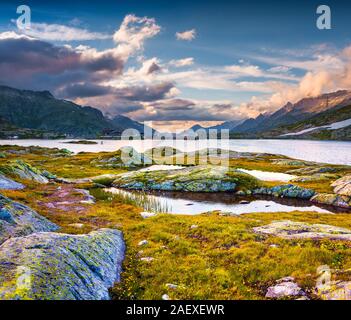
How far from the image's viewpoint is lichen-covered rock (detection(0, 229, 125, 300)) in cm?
1180

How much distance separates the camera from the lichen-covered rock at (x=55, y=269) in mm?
11797

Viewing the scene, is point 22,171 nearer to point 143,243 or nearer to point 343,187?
point 143,243

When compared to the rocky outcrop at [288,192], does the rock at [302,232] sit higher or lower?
higher

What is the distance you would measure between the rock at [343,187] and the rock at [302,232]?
4337 cm

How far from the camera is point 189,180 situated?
84.8 metres

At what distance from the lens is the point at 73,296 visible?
1295 centimetres

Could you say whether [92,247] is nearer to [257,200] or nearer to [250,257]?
[250,257]

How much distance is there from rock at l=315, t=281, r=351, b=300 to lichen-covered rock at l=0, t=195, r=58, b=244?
787 inches

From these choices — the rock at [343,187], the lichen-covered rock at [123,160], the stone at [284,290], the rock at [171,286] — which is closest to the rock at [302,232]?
the stone at [284,290]

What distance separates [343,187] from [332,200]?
33.7ft

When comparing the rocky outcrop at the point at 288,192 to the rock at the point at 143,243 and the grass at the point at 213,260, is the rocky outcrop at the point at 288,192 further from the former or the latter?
the rock at the point at 143,243
